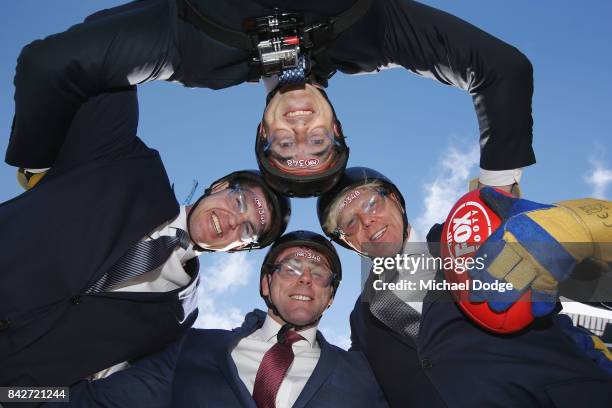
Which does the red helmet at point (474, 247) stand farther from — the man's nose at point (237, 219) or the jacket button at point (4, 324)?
the jacket button at point (4, 324)

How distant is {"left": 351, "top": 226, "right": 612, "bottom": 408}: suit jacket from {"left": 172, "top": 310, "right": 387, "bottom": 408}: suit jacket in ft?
1.05

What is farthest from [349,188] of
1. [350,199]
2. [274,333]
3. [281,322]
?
[274,333]

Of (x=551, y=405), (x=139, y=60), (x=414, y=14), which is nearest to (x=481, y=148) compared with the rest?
(x=414, y=14)

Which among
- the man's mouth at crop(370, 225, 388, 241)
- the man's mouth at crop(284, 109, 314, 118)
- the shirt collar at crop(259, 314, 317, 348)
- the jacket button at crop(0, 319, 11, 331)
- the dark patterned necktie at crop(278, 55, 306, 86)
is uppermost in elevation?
the dark patterned necktie at crop(278, 55, 306, 86)

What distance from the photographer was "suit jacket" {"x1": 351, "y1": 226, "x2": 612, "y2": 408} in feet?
11.8

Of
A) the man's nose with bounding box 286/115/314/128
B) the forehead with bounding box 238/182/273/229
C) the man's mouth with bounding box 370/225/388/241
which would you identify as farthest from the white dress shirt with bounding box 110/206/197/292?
the man's mouth with bounding box 370/225/388/241

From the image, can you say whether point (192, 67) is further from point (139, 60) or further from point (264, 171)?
point (264, 171)

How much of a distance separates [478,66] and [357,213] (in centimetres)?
171

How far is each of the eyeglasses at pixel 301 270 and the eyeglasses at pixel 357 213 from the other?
0.40 meters

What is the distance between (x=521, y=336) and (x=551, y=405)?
1.59ft

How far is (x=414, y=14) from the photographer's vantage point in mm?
3672

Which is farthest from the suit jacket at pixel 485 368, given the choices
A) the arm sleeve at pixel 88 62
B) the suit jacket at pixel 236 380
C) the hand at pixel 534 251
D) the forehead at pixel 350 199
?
the arm sleeve at pixel 88 62

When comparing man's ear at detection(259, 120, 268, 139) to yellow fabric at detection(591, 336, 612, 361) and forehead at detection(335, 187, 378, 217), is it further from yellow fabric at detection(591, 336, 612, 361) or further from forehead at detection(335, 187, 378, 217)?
yellow fabric at detection(591, 336, 612, 361)

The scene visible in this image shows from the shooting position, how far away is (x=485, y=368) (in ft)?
12.1
